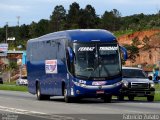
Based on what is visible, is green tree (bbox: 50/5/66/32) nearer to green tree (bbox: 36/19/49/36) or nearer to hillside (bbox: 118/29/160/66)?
green tree (bbox: 36/19/49/36)

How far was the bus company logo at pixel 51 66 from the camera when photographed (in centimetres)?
3219

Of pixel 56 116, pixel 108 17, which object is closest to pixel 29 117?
pixel 56 116

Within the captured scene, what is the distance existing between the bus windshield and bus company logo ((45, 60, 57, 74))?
2.97 m

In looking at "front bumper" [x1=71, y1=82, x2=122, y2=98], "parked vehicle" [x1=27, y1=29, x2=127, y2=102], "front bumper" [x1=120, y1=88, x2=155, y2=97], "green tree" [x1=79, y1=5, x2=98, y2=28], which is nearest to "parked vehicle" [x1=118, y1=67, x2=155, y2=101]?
"front bumper" [x1=120, y1=88, x2=155, y2=97]

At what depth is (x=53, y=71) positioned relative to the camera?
32562 mm

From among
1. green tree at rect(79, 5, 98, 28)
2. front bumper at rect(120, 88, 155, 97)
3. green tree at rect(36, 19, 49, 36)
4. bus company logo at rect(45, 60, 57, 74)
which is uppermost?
green tree at rect(79, 5, 98, 28)

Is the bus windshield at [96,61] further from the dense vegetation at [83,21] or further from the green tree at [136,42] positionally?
the dense vegetation at [83,21]

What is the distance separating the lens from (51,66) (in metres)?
32.8

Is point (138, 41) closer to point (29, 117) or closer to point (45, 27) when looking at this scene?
point (45, 27)

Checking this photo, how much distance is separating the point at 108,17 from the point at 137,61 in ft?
204

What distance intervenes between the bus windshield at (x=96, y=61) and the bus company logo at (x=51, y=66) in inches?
117

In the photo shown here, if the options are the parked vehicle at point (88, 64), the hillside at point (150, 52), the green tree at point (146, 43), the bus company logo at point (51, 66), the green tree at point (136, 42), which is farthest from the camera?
the green tree at point (136, 42)

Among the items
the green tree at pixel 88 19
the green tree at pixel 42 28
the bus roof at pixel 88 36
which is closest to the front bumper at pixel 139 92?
the bus roof at pixel 88 36

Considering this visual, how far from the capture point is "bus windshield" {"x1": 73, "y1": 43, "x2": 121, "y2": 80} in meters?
29.2
